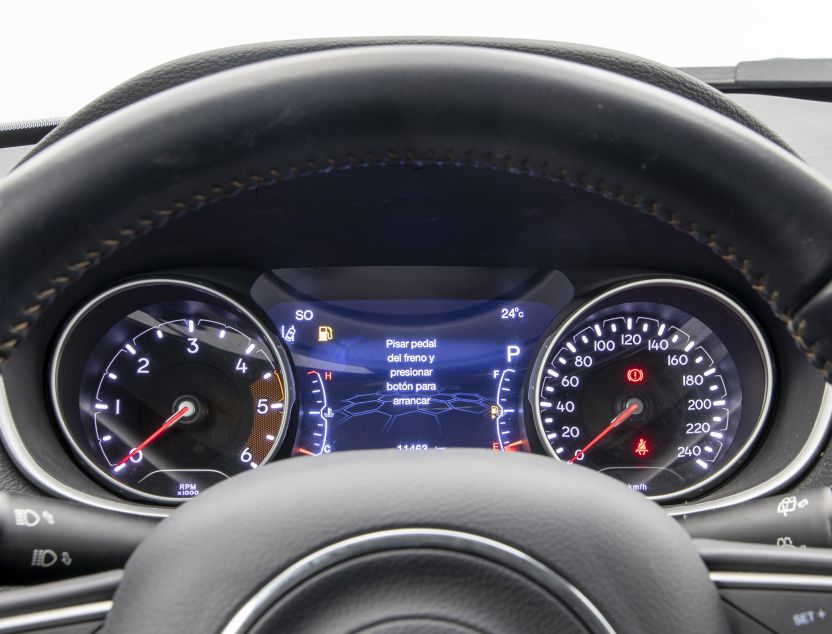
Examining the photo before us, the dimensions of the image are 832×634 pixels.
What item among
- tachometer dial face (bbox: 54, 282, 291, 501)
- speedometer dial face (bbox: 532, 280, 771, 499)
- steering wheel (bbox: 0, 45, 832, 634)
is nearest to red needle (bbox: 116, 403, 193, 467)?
tachometer dial face (bbox: 54, 282, 291, 501)

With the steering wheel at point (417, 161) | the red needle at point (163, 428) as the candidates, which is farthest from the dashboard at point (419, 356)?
the steering wheel at point (417, 161)

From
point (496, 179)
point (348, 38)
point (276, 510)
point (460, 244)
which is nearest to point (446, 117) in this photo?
point (276, 510)

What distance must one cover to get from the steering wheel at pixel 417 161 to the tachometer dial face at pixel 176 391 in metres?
1.65

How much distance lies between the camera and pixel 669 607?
36.3 inches

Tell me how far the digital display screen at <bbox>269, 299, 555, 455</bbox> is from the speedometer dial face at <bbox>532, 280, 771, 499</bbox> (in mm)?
138

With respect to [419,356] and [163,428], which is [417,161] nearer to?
[419,356]

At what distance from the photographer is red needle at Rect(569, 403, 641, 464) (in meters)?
2.65

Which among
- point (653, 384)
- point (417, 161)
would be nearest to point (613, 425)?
point (653, 384)

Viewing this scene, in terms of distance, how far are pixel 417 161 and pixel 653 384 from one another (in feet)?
6.28

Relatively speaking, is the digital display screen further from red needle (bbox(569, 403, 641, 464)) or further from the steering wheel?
the steering wheel

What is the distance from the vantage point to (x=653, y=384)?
269 cm

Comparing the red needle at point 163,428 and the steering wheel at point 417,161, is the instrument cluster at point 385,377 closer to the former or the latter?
the red needle at point 163,428

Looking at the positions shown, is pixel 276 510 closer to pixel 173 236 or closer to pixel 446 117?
pixel 446 117

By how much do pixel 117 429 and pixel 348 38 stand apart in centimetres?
137
